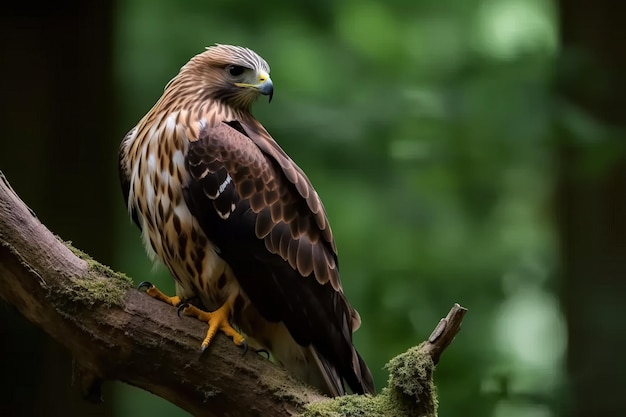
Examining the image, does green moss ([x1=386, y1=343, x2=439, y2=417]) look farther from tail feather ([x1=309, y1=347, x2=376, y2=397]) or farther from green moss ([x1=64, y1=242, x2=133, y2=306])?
green moss ([x1=64, y1=242, x2=133, y2=306])

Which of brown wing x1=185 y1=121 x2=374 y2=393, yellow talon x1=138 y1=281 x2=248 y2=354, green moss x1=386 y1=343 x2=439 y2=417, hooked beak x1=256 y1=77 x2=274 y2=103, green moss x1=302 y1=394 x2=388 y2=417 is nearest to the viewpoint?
green moss x1=386 y1=343 x2=439 y2=417

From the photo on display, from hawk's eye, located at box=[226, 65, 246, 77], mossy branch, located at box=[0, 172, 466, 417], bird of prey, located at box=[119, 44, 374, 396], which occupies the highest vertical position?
hawk's eye, located at box=[226, 65, 246, 77]

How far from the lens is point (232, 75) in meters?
2.97

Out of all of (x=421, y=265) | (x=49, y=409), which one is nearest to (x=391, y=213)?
(x=421, y=265)

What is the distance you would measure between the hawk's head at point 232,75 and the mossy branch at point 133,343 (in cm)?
79

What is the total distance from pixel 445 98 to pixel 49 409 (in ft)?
8.48

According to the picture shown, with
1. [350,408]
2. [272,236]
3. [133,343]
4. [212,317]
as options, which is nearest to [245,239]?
[272,236]

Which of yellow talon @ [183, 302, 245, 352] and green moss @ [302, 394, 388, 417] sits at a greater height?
yellow talon @ [183, 302, 245, 352]

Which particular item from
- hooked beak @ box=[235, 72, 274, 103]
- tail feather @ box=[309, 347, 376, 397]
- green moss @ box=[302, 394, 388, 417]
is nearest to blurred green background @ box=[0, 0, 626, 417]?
hooked beak @ box=[235, 72, 274, 103]

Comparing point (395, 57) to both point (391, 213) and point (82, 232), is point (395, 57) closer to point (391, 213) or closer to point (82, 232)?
point (391, 213)

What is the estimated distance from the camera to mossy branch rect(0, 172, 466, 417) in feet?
7.85

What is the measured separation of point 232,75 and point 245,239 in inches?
25.6

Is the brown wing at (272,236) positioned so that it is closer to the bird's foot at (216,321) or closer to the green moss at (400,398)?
the bird's foot at (216,321)

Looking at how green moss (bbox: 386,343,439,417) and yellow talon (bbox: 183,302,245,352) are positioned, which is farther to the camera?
yellow talon (bbox: 183,302,245,352)
